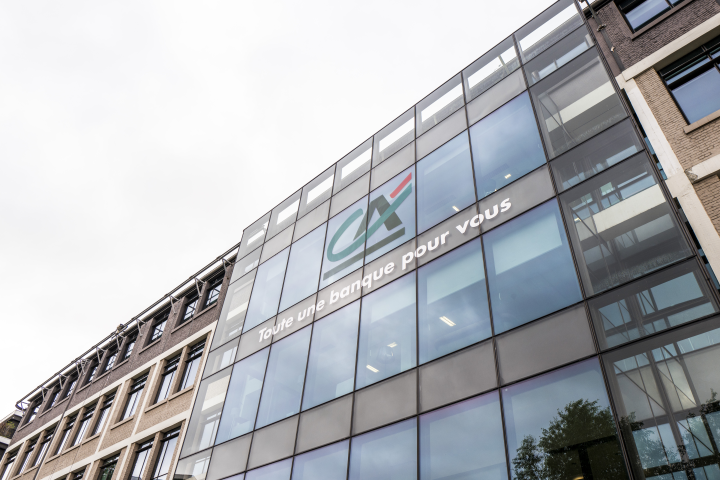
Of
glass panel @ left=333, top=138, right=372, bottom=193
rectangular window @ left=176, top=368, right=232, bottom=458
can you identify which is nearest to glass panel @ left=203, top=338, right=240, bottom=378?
rectangular window @ left=176, top=368, right=232, bottom=458

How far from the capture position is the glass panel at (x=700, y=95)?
41.1 feet

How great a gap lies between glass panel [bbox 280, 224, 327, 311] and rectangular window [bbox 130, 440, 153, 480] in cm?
971

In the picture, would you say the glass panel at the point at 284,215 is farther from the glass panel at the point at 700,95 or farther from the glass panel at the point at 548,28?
the glass panel at the point at 700,95

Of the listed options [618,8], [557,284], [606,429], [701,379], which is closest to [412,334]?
[557,284]

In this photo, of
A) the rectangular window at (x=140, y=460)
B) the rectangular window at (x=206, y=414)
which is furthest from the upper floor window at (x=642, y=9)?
the rectangular window at (x=140, y=460)

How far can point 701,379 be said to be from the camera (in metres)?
8.29

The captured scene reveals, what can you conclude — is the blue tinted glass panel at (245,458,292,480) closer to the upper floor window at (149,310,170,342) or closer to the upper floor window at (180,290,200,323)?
the upper floor window at (180,290,200,323)

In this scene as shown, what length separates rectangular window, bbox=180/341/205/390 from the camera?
75.8ft

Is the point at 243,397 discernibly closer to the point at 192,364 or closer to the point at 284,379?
the point at 284,379

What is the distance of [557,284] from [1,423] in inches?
1810

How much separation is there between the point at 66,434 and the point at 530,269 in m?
30.5

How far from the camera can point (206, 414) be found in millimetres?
18812

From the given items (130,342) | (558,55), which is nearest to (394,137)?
(558,55)

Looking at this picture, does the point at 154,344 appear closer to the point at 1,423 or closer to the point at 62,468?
the point at 62,468
